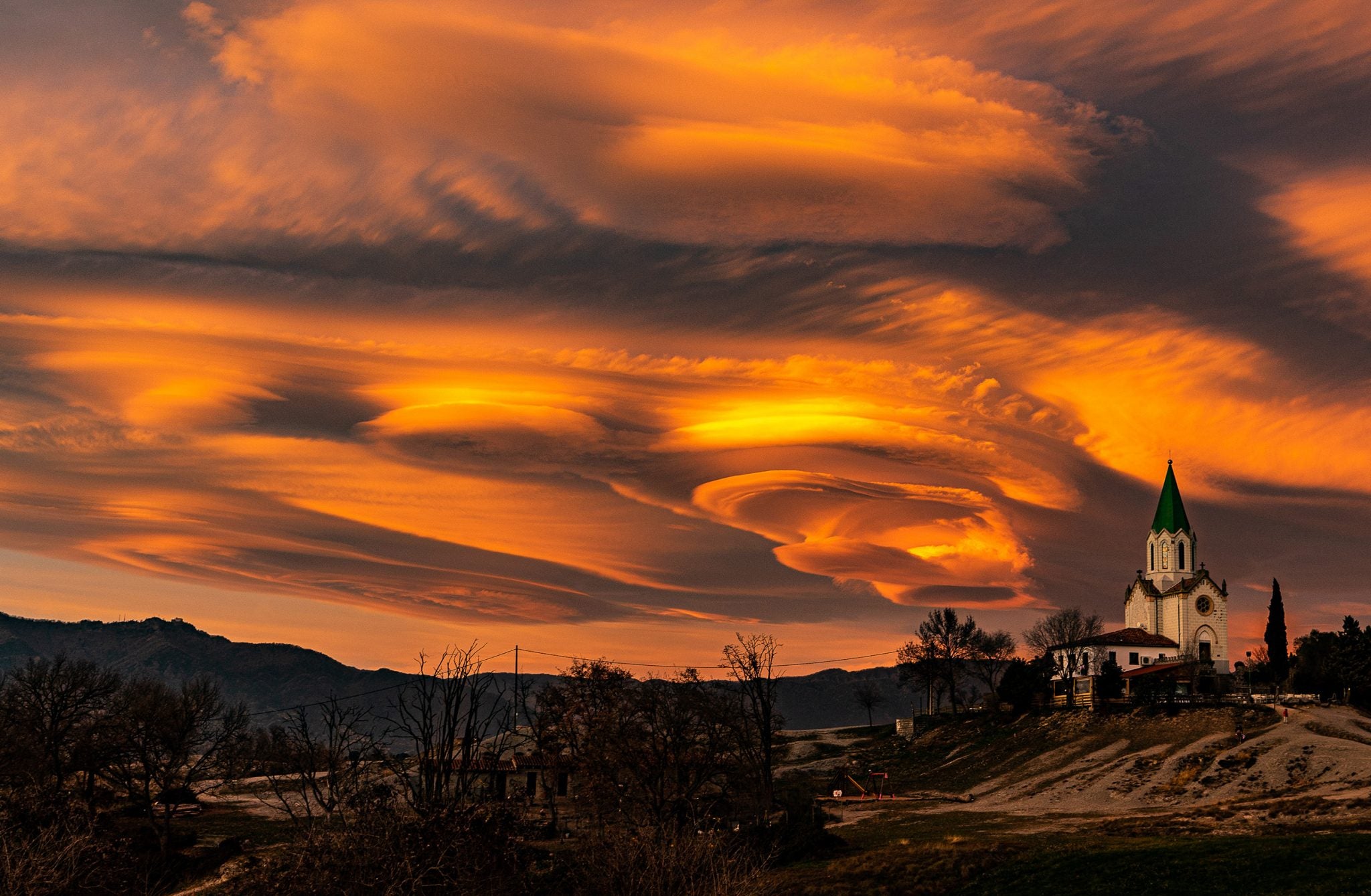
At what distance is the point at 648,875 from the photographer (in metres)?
37.8

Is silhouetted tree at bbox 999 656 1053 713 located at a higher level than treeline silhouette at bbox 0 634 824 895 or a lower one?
higher

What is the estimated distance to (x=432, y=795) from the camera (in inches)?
2099

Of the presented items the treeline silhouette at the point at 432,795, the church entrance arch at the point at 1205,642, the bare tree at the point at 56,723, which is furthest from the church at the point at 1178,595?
the bare tree at the point at 56,723

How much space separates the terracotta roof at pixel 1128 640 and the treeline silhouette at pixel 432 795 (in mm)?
45092

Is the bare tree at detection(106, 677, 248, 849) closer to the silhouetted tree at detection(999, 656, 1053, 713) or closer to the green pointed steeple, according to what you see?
the silhouetted tree at detection(999, 656, 1053, 713)

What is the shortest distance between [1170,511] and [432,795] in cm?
13302

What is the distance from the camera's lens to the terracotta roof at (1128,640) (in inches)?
5600

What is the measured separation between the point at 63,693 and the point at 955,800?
266ft

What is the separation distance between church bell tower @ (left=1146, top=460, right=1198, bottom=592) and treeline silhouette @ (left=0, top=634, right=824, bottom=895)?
219 ft

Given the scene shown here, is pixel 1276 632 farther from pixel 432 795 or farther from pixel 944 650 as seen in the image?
pixel 432 795

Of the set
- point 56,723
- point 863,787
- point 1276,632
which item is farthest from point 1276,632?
point 56,723

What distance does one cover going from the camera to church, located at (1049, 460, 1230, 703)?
462 feet

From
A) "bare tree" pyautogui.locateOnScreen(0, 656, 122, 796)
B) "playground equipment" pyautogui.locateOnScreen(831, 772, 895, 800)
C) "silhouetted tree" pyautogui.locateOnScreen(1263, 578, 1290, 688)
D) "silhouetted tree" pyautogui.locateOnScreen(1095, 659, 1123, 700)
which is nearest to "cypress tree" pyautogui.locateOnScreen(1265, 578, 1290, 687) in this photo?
"silhouetted tree" pyautogui.locateOnScreen(1263, 578, 1290, 688)

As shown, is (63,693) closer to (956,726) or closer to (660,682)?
(660,682)
